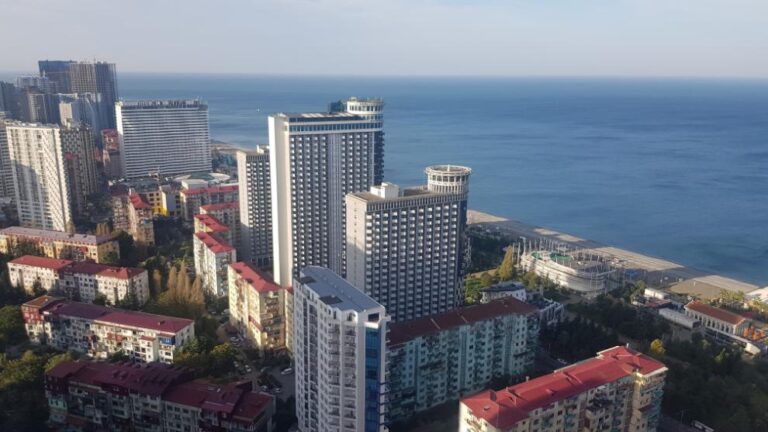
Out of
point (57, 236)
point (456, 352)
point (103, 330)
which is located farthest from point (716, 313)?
point (57, 236)

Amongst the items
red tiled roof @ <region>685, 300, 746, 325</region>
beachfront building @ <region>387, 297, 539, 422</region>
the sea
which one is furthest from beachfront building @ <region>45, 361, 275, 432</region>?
the sea

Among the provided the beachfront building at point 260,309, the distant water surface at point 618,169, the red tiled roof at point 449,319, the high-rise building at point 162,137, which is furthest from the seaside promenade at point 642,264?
the high-rise building at point 162,137

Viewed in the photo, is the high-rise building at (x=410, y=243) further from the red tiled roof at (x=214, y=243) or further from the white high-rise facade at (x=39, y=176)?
the white high-rise facade at (x=39, y=176)

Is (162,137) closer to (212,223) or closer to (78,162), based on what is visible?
(78,162)

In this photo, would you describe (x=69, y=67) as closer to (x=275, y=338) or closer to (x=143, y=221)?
(x=143, y=221)

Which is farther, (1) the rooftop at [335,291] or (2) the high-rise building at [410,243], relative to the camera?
(2) the high-rise building at [410,243]

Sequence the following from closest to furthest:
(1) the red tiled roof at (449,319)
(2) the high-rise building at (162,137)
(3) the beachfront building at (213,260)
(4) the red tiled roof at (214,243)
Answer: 1. (1) the red tiled roof at (449,319)
2. (3) the beachfront building at (213,260)
3. (4) the red tiled roof at (214,243)
4. (2) the high-rise building at (162,137)
